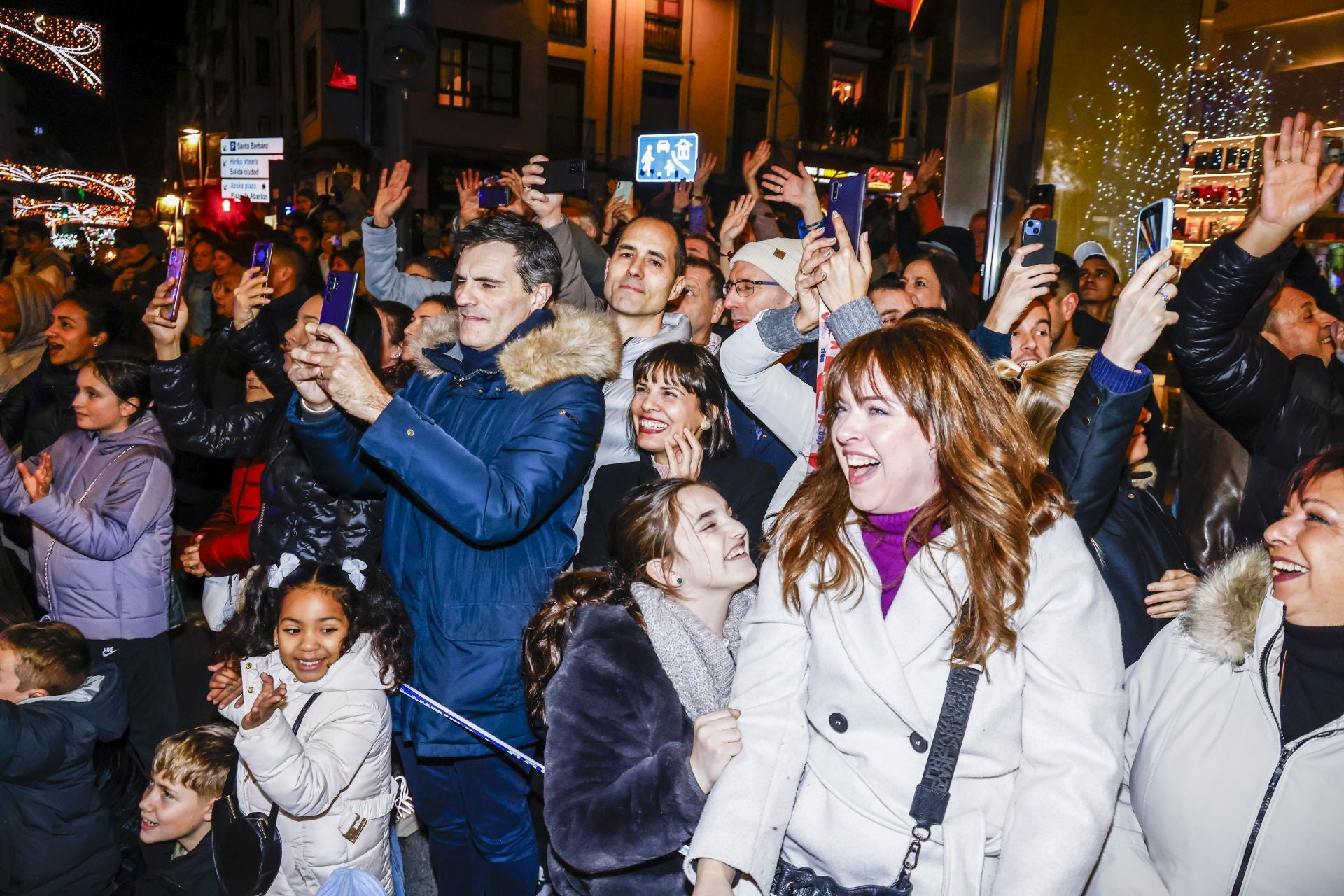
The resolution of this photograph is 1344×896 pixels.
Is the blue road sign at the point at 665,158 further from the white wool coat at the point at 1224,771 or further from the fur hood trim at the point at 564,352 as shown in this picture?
the white wool coat at the point at 1224,771

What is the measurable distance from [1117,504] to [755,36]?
89.1ft

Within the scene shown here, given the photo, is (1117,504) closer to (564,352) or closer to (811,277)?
(811,277)

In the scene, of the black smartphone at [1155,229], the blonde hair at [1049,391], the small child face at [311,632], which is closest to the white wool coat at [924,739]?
the blonde hair at [1049,391]

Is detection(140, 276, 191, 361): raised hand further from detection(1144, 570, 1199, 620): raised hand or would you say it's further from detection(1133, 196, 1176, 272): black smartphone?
detection(1144, 570, 1199, 620): raised hand

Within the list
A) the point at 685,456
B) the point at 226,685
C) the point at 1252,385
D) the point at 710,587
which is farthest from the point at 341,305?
the point at 1252,385

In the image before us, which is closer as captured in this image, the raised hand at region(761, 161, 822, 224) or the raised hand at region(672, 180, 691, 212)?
the raised hand at region(761, 161, 822, 224)

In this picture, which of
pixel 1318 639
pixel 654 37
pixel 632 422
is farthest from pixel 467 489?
pixel 654 37

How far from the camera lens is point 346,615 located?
10.7ft

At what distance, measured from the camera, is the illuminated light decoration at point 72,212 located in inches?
960

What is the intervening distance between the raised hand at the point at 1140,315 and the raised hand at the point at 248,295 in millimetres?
3358

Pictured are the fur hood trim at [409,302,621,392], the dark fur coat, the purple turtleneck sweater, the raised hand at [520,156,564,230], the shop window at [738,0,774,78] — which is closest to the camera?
the purple turtleneck sweater

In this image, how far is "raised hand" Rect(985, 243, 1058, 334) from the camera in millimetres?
3145

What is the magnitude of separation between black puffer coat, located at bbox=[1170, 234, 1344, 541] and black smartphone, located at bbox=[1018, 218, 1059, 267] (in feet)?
1.37

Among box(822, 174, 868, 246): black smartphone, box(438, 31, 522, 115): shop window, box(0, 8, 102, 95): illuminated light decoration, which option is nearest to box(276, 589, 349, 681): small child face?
box(822, 174, 868, 246): black smartphone
